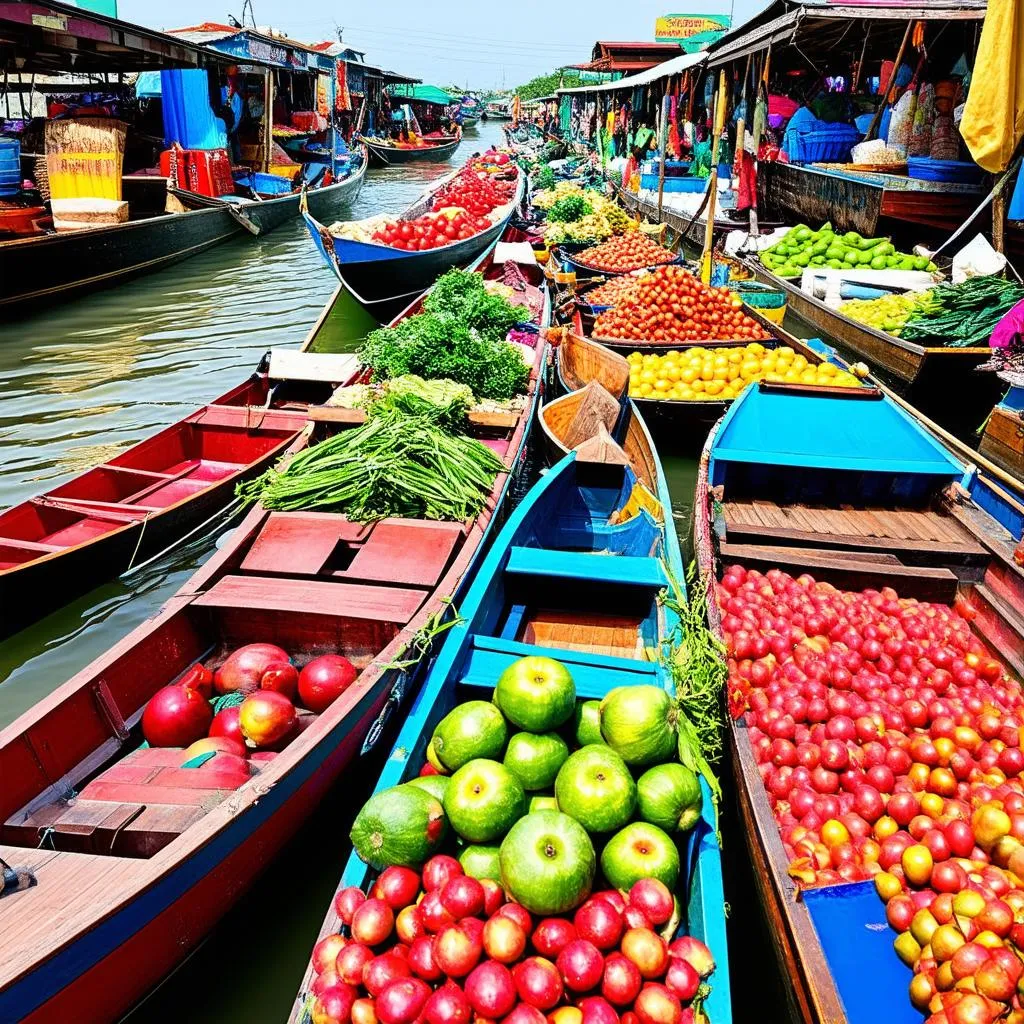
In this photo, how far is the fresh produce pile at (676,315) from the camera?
816 cm

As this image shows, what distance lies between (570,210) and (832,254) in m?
6.53

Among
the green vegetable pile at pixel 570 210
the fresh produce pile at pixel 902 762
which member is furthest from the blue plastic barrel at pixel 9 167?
the fresh produce pile at pixel 902 762

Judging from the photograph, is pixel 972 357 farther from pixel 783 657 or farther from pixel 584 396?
pixel 783 657

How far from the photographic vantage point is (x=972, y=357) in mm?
6812

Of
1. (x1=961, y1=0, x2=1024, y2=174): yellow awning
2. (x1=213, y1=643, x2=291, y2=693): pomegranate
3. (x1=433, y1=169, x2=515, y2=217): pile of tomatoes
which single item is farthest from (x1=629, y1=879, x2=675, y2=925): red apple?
(x1=433, y1=169, x2=515, y2=217): pile of tomatoes

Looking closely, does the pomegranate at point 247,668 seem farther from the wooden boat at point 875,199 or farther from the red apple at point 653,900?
the wooden boat at point 875,199

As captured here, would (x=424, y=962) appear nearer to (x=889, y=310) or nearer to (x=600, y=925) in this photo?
(x=600, y=925)

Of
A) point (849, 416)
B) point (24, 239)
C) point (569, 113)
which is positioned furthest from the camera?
point (569, 113)

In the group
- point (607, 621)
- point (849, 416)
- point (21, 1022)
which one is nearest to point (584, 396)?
point (849, 416)

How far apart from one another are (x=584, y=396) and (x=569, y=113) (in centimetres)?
5911

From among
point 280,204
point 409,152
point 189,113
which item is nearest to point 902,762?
point 280,204

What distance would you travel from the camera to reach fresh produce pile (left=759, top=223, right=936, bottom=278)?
10.1 metres

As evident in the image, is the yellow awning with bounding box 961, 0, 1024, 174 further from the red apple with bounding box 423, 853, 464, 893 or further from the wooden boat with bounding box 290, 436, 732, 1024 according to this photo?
the red apple with bounding box 423, 853, 464, 893

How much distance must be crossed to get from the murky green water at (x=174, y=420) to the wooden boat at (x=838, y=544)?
1.52m
